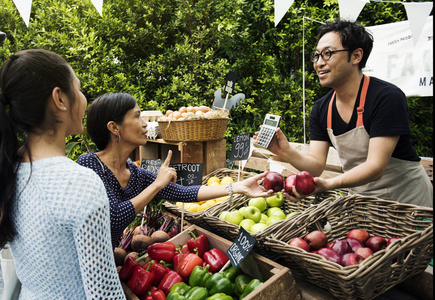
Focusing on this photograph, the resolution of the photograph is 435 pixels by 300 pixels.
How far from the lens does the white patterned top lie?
96 cm

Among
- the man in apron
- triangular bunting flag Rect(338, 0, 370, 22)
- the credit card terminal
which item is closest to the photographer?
the man in apron

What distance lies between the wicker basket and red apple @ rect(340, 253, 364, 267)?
1.81 metres

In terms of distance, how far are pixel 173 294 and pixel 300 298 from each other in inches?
23.8

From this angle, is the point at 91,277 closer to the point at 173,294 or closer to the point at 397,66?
the point at 173,294

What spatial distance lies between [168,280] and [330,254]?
87cm

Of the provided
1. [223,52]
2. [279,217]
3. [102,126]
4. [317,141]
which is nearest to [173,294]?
[279,217]

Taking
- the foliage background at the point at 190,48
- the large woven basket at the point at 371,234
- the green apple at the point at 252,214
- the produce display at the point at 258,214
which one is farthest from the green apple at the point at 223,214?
the foliage background at the point at 190,48

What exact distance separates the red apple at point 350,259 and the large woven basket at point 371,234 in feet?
0.30

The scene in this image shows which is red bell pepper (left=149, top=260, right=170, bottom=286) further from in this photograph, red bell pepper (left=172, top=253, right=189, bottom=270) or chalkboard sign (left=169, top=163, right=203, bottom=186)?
chalkboard sign (left=169, top=163, right=203, bottom=186)

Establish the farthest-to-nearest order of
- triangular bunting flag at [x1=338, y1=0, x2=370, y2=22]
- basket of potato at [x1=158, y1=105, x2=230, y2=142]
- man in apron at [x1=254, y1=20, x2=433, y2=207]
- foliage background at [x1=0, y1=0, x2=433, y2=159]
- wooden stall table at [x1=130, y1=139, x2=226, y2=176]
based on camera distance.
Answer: foliage background at [x1=0, y1=0, x2=433, y2=159] < wooden stall table at [x1=130, y1=139, x2=226, y2=176] < basket of potato at [x1=158, y1=105, x2=230, y2=142] < triangular bunting flag at [x1=338, y1=0, x2=370, y2=22] < man in apron at [x1=254, y1=20, x2=433, y2=207]

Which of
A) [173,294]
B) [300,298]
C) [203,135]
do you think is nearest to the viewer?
[300,298]

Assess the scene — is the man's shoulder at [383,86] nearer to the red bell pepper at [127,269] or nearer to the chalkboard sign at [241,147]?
the chalkboard sign at [241,147]

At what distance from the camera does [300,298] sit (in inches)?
55.0

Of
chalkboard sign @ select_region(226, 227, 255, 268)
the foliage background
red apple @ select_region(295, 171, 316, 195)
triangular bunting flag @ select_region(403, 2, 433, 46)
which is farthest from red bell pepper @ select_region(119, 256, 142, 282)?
the foliage background
